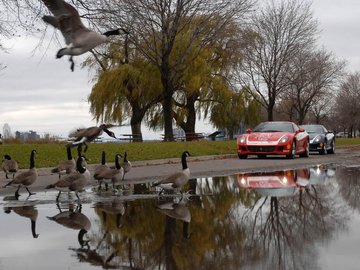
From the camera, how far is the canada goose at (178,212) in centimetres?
838

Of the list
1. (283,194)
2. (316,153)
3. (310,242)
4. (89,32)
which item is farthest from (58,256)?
(316,153)

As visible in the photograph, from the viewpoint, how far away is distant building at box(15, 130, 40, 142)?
103 ft


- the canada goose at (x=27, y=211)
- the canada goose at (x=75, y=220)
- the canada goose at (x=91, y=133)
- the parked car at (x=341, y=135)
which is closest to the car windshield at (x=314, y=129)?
the canada goose at (x=27, y=211)

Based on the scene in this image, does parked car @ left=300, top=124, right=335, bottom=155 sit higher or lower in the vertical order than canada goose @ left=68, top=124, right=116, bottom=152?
lower

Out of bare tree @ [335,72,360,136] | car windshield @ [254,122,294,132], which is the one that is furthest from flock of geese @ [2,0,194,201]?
bare tree @ [335,72,360,136]

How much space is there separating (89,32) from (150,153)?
66.7ft

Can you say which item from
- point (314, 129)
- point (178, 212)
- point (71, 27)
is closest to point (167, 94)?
point (314, 129)

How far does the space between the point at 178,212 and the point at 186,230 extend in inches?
68.3

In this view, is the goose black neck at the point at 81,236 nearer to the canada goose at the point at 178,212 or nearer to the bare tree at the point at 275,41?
the canada goose at the point at 178,212

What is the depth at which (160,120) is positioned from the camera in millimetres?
50562

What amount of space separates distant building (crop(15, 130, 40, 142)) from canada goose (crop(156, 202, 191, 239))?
21.7 m

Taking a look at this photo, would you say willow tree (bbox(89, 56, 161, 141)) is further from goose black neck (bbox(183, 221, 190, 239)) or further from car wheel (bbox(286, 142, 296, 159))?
goose black neck (bbox(183, 221, 190, 239))

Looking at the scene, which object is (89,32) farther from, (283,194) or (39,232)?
(283,194)

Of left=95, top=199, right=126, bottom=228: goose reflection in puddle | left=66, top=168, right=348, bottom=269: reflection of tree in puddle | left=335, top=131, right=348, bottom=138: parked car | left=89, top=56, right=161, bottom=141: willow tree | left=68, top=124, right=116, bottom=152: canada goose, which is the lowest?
left=95, top=199, right=126, bottom=228: goose reflection in puddle
